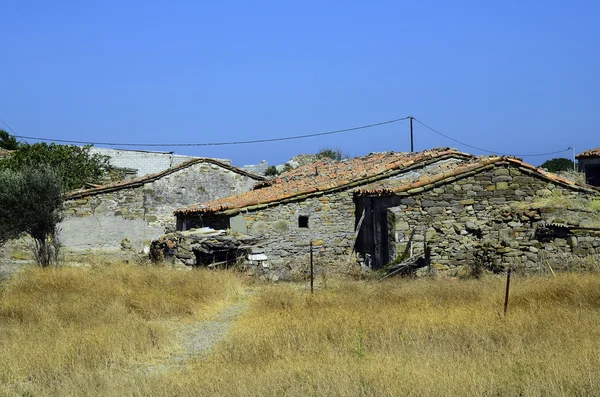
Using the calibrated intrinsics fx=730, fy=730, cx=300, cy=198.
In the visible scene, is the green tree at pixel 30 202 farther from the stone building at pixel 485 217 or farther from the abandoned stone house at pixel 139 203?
the stone building at pixel 485 217

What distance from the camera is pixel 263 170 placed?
40.2 m

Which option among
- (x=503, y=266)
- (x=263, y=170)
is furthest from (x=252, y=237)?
(x=263, y=170)

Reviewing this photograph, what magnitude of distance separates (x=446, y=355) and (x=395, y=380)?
60.8 inches

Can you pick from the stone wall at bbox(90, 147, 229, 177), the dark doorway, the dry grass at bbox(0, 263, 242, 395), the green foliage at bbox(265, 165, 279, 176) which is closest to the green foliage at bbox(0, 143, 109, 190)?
the stone wall at bbox(90, 147, 229, 177)

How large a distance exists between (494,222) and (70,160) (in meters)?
21.1

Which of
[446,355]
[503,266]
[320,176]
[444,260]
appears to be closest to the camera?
[446,355]

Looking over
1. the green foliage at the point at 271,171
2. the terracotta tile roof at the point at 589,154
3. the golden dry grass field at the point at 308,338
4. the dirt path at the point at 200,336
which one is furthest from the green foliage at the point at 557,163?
the dirt path at the point at 200,336

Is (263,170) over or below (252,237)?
over

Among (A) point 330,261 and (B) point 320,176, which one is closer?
(A) point 330,261

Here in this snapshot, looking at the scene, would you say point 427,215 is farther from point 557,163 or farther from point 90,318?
point 557,163

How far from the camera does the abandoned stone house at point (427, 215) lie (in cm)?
1698

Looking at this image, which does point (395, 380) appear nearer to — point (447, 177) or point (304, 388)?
point (304, 388)

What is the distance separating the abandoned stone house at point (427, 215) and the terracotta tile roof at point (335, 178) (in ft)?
0.15

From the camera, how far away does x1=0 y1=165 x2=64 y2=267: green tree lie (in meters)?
19.5
